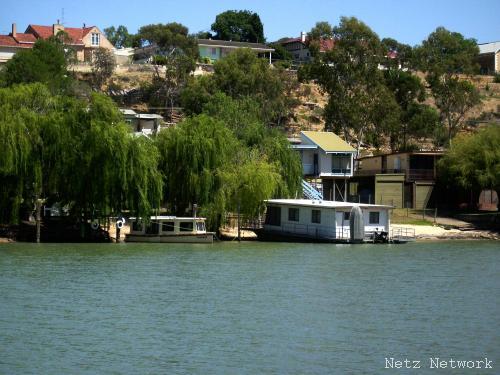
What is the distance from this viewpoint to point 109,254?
2105 inches

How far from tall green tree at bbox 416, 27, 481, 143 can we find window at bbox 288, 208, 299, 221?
40254mm

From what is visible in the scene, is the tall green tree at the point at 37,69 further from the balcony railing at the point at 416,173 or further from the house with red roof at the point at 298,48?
the house with red roof at the point at 298,48

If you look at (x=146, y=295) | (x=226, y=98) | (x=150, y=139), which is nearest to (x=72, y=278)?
(x=146, y=295)

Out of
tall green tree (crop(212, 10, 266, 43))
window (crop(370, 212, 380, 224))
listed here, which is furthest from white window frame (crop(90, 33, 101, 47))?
window (crop(370, 212, 380, 224))

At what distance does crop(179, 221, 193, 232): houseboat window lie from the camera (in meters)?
61.6

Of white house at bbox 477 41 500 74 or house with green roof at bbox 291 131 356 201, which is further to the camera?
white house at bbox 477 41 500 74

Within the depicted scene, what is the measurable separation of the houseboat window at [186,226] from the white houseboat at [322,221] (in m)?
6.24

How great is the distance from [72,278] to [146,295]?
567cm

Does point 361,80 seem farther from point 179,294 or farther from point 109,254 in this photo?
point 179,294

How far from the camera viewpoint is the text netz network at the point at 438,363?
28.0 metres

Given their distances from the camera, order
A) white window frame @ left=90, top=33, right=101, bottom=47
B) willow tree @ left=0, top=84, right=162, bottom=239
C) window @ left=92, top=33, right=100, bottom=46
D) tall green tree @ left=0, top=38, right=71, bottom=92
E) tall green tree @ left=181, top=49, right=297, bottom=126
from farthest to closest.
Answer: window @ left=92, top=33, right=100, bottom=46
white window frame @ left=90, top=33, right=101, bottom=47
tall green tree @ left=181, top=49, right=297, bottom=126
tall green tree @ left=0, top=38, right=71, bottom=92
willow tree @ left=0, top=84, right=162, bottom=239

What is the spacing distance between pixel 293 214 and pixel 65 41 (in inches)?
2513

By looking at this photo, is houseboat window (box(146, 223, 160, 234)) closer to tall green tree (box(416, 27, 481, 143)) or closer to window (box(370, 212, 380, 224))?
window (box(370, 212, 380, 224))

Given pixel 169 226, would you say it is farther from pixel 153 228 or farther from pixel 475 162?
pixel 475 162
